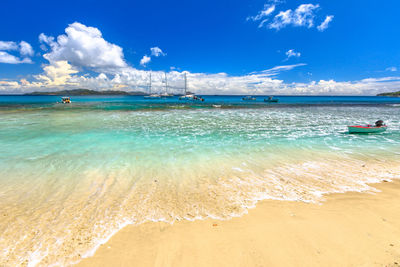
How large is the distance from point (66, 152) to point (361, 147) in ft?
72.3

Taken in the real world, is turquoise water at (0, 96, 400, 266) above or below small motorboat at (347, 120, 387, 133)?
below

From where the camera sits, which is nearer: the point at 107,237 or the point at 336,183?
the point at 107,237

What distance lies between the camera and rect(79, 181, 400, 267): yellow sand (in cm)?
411

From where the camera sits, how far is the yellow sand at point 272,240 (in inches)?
162

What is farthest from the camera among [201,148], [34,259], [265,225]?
[201,148]

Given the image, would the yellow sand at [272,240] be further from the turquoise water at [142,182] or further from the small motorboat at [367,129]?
the small motorboat at [367,129]

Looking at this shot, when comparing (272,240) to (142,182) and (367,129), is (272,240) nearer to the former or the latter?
(142,182)

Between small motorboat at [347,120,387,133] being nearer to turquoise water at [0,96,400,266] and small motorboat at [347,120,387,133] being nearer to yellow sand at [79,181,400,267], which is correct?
turquoise water at [0,96,400,266]

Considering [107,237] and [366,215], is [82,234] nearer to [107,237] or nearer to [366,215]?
[107,237]

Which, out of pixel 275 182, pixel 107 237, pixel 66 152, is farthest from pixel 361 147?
pixel 66 152

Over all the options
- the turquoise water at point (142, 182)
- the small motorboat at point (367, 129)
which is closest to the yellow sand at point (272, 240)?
the turquoise water at point (142, 182)

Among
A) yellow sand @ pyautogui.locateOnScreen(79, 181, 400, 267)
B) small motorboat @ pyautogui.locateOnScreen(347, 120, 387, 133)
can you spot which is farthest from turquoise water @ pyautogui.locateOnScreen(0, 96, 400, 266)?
small motorboat @ pyautogui.locateOnScreen(347, 120, 387, 133)

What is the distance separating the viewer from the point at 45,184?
26.0 ft

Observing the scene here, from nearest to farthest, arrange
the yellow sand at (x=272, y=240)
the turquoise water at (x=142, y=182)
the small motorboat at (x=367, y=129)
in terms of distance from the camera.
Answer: the yellow sand at (x=272, y=240), the turquoise water at (x=142, y=182), the small motorboat at (x=367, y=129)
